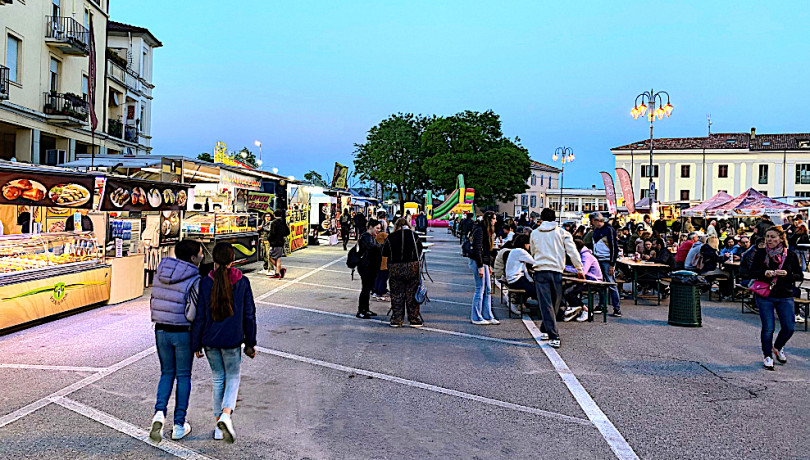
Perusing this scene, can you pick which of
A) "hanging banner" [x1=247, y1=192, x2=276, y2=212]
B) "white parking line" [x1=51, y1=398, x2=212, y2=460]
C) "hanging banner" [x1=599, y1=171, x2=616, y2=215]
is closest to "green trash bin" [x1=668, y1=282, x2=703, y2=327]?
"white parking line" [x1=51, y1=398, x2=212, y2=460]

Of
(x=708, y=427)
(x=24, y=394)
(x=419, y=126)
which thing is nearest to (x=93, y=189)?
(x=24, y=394)

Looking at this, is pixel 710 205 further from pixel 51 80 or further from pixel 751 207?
pixel 51 80

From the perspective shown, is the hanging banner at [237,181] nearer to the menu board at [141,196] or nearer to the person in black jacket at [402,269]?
the menu board at [141,196]

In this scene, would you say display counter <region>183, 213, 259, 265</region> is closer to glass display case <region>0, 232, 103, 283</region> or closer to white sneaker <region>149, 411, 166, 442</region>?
glass display case <region>0, 232, 103, 283</region>

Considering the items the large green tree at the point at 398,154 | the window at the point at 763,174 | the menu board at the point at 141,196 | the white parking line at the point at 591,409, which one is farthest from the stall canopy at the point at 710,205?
the window at the point at 763,174

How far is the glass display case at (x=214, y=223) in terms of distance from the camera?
16.6 meters

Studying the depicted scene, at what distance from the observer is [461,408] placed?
5.57m

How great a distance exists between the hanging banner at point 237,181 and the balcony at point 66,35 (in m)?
9.70

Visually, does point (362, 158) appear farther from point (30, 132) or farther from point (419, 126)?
point (30, 132)

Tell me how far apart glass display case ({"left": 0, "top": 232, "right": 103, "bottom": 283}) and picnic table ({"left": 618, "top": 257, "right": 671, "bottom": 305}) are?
10.2 meters

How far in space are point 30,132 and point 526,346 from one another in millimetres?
22646

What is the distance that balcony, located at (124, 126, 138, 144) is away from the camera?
113 ft

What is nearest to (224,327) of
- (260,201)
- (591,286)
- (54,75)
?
(591,286)

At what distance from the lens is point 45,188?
980 cm
